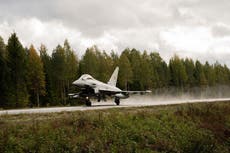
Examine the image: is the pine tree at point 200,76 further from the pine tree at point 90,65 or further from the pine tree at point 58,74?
the pine tree at point 58,74

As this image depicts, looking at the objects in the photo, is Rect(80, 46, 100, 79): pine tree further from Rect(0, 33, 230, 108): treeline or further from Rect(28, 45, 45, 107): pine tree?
Rect(28, 45, 45, 107): pine tree

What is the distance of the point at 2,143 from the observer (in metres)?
13.6

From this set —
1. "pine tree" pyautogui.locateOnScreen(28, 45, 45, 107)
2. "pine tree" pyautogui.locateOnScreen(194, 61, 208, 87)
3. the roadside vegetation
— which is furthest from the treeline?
the roadside vegetation

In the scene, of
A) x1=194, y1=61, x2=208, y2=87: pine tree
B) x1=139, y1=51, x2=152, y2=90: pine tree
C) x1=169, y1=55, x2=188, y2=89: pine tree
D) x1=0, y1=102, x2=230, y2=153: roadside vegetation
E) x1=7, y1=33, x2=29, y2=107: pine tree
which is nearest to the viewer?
x1=0, y1=102, x2=230, y2=153: roadside vegetation

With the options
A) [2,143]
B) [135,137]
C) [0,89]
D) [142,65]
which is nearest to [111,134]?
[135,137]

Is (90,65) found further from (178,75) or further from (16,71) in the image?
(178,75)

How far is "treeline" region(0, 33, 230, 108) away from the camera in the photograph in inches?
2103

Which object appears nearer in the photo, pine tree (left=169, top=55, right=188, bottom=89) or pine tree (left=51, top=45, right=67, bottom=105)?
pine tree (left=51, top=45, right=67, bottom=105)

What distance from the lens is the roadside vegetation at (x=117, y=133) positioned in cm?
1447

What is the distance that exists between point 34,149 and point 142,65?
69.9 meters

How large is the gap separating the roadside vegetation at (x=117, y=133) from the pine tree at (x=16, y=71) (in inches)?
1367

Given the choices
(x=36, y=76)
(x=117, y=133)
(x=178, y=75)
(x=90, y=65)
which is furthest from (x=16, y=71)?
(x=178, y=75)

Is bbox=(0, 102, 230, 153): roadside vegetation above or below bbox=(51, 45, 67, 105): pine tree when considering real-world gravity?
below

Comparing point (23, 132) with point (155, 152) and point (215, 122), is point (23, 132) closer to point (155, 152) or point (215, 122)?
point (155, 152)
